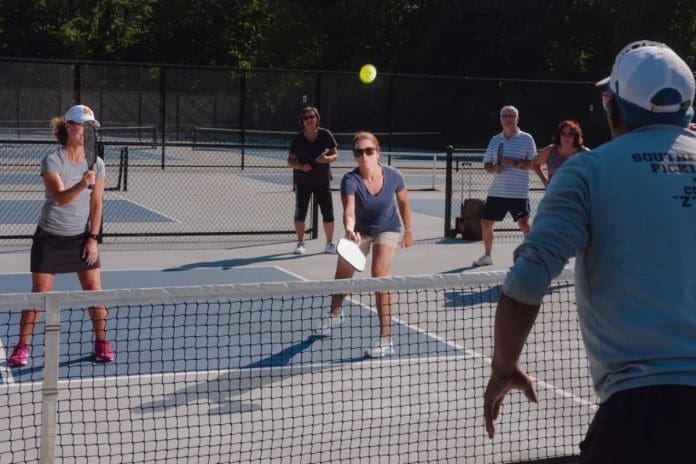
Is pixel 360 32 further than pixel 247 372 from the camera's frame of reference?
Yes

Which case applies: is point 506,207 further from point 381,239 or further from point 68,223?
point 68,223

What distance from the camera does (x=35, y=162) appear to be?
25312mm

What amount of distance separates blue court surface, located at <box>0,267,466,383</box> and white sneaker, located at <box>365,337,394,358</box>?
0.09 m

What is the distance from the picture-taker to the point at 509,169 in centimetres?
1161

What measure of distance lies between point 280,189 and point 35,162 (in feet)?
22.9

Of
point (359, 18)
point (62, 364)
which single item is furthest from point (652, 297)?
point (359, 18)

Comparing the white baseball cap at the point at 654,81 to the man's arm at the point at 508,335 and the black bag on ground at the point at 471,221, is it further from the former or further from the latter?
the black bag on ground at the point at 471,221

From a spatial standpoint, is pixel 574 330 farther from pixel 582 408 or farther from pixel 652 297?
pixel 652 297

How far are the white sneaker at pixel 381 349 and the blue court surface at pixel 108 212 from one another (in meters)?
9.03

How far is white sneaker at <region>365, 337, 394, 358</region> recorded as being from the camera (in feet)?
25.3

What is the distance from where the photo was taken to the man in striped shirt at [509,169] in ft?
37.7

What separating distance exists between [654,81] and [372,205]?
562 cm

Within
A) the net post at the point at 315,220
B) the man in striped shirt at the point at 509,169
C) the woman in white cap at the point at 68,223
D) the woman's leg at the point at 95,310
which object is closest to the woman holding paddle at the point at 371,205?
the woman's leg at the point at 95,310

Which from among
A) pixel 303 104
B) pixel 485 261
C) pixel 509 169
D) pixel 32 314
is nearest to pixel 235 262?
pixel 485 261
